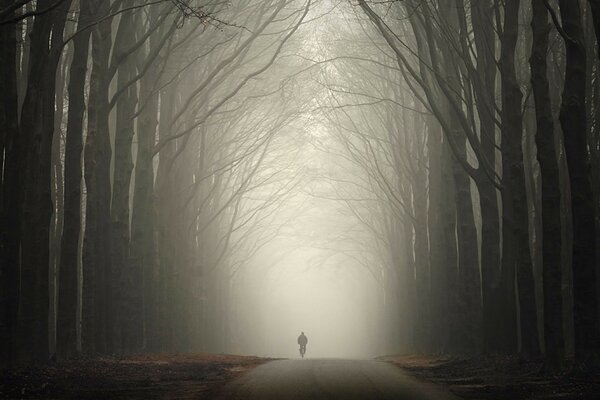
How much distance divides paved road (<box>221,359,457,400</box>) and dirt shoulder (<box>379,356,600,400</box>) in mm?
471

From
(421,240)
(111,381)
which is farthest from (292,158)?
(111,381)

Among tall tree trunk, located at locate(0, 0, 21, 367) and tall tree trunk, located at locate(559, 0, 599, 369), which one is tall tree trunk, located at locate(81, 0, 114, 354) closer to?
tall tree trunk, located at locate(0, 0, 21, 367)

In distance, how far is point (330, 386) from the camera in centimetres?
1141

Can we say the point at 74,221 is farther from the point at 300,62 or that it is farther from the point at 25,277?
the point at 300,62

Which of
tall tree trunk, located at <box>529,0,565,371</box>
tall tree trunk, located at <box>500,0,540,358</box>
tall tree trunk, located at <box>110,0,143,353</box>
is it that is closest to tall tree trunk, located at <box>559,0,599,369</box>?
tall tree trunk, located at <box>529,0,565,371</box>

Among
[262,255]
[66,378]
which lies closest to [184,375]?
[66,378]

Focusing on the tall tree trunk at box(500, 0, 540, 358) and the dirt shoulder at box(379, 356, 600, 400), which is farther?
the tall tree trunk at box(500, 0, 540, 358)

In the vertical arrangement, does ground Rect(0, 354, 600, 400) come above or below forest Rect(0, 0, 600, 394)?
below

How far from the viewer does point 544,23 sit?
42.6 feet

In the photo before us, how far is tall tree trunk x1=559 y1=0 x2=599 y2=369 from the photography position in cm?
1166

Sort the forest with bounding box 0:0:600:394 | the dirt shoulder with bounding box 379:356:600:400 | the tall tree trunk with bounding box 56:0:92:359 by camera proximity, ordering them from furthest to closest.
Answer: the tall tree trunk with bounding box 56:0:92:359
the forest with bounding box 0:0:600:394
the dirt shoulder with bounding box 379:356:600:400

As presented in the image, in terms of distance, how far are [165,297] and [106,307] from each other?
7514 mm

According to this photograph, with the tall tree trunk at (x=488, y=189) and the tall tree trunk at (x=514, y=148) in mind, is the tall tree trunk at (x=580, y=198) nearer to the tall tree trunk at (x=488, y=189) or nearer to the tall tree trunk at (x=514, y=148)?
the tall tree trunk at (x=514, y=148)

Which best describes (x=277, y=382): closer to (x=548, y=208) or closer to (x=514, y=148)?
(x=548, y=208)
